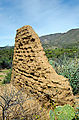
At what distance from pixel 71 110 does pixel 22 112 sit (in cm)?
142

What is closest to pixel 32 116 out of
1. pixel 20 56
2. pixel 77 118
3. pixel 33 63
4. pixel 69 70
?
pixel 77 118

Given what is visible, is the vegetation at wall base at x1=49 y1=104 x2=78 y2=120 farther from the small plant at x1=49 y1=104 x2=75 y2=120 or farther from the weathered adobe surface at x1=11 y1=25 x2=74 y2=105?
the weathered adobe surface at x1=11 y1=25 x2=74 y2=105

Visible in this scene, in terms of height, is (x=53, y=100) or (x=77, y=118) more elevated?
(x=53, y=100)

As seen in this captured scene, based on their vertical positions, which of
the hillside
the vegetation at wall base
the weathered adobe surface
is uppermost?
the hillside

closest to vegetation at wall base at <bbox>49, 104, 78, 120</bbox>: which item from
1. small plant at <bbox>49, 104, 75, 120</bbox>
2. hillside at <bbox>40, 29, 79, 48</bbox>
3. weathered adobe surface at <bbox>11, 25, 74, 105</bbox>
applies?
small plant at <bbox>49, 104, 75, 120</bbox>

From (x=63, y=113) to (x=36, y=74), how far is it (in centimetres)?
152

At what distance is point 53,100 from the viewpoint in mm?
3424

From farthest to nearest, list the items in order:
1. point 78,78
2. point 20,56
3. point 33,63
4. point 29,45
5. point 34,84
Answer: point 78,78, point 20,56, point 29,45, point 33,63, point 34,84

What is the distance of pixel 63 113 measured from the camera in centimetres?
314

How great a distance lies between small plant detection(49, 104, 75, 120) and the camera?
309 centimetres

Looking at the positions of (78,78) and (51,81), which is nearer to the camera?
(51,81)

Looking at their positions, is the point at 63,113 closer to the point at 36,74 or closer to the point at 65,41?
the point at 36,74

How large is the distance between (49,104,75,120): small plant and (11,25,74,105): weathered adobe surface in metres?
0.24

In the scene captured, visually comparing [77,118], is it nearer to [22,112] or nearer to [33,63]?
[22,112]
